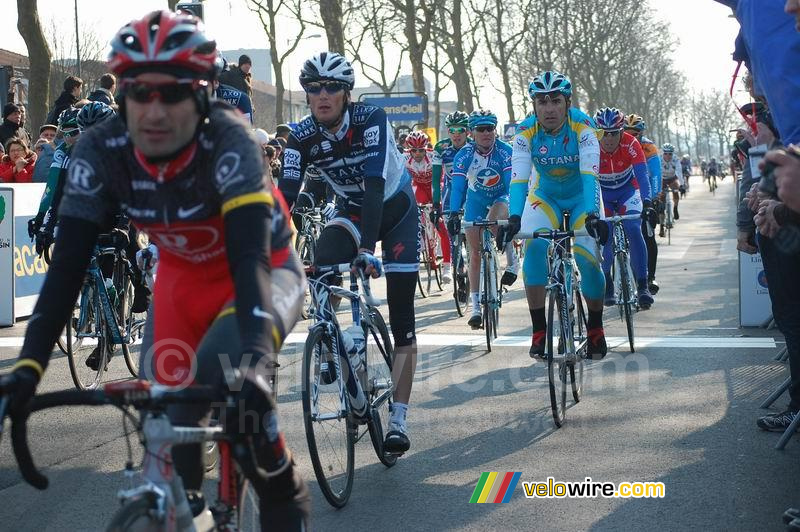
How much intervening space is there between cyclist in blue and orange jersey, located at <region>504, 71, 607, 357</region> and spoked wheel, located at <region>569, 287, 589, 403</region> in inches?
15.2

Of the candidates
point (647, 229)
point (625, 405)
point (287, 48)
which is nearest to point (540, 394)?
point (625, 405)

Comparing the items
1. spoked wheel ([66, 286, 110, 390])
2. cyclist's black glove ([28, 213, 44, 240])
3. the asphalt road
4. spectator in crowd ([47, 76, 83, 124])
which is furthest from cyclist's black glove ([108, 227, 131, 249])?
spectator in crowd ([47, 76, 83, 124])

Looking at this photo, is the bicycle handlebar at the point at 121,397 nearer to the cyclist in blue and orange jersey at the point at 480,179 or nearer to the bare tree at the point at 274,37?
the cyclist in blue and orange jersey at the point at 480,179

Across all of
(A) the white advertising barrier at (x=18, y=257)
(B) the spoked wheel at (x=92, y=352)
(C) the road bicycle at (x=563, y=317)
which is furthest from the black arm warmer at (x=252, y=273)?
(A) the white advertising barrier at (x=18, y=257)

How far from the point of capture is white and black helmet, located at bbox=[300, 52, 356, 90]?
20.5 feet

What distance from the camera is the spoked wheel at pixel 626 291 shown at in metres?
10.1

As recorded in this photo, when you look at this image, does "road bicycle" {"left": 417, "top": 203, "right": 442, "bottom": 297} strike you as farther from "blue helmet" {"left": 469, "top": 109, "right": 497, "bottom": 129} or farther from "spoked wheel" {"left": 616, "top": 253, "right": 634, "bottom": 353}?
"spoked wheel" {"left": 616, "top": 253, "right": 634, "bottom": 353}

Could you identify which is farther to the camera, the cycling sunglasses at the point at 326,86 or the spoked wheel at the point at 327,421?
the cycling sunglasses at the point at 326,86

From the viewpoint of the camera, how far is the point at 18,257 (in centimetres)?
1284

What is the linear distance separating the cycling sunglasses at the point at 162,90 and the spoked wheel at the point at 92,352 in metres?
5.84

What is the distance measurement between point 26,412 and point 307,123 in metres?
3.88

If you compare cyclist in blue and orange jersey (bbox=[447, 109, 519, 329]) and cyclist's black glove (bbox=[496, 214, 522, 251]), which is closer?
cyclist's black glove (bbox=[496, 214, 522, 251])

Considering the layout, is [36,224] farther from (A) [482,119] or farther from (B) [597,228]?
(A) [482,119]

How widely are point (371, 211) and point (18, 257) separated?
800 cm
